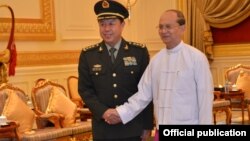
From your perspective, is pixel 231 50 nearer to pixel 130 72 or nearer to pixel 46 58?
pixel 46 58

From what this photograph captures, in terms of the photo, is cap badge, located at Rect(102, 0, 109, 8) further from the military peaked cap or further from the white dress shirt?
the white dress shirt

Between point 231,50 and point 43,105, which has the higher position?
point 231,50

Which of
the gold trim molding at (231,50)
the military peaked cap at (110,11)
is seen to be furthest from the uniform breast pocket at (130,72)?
the gold trim molding at (231,50)

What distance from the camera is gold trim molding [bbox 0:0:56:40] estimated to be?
5.93 metres

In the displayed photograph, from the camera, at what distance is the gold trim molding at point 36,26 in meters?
5.93

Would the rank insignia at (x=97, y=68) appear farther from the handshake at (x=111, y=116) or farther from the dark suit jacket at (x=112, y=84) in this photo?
the handshake at (x=111, y=116)

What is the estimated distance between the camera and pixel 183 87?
2.29 m

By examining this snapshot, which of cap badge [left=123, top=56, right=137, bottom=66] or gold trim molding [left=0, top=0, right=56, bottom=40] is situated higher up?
gold trim molding [left=0, top=0, right=56, bottom=40]

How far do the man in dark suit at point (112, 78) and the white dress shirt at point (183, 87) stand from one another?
0.20m

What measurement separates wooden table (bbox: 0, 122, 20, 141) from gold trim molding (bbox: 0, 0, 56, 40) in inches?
82.2

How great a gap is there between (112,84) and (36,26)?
13.2 feet

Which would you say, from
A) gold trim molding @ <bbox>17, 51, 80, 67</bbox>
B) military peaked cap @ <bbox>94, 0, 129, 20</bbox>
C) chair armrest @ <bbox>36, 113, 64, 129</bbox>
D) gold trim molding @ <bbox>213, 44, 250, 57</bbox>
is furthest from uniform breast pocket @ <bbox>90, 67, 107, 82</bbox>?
gold trim molding @ <bbox>213, 44, 250, 57</bbox>

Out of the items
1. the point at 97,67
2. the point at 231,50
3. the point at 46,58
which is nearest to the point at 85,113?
the point at 46,58

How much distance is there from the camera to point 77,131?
A: 4.64m
